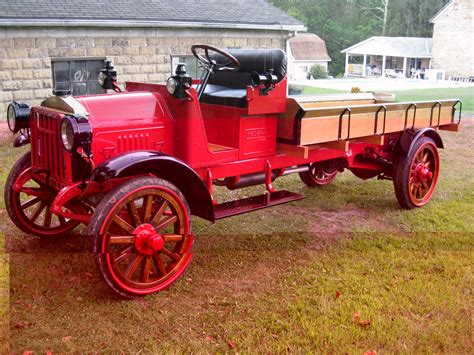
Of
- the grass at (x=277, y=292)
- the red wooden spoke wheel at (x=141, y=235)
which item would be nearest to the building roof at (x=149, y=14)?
the grass at (x=277, y=292)

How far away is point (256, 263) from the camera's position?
14.2ft

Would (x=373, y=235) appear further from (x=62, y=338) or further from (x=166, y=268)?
(x=62, y=338)

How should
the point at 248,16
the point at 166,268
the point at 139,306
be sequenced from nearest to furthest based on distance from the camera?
the point at 139,306 < the point at 166,268 < the point at 248,16

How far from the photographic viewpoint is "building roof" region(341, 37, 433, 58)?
38.7ft

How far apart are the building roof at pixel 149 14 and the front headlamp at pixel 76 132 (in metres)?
6.87

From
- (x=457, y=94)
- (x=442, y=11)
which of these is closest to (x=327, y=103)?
(x=442, y=11)

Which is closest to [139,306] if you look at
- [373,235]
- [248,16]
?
[373,235]

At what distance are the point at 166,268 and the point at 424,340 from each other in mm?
1797

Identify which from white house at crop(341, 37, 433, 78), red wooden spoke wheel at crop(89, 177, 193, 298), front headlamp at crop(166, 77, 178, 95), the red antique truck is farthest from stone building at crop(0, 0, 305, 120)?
red wooden spoke wheel at crop(89, 177, 193, 298)

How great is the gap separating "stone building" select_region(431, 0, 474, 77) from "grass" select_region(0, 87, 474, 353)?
9.77 metres

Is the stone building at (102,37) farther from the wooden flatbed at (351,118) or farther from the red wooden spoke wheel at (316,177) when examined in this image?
the wooden flatbed at (351,118)

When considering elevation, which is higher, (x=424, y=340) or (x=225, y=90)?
(x=225, y=90)

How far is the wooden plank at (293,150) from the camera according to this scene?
4.57m

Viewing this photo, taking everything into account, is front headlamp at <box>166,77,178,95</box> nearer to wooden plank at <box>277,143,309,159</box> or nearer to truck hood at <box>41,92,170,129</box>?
truck hood at <box>41,92,170,129</box>
